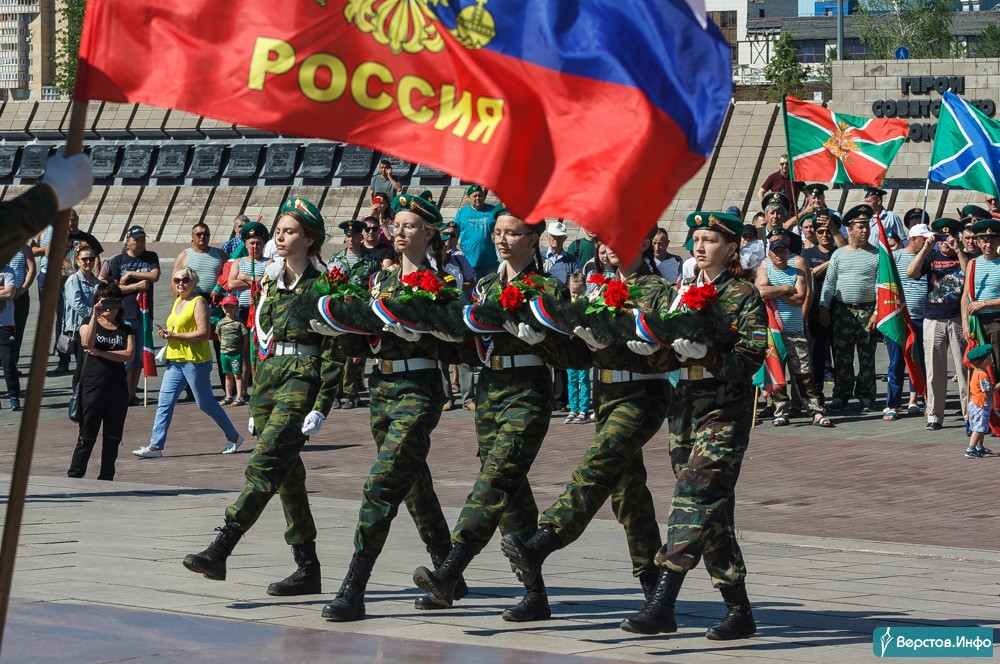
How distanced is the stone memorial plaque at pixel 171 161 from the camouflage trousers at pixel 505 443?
85.3 feet

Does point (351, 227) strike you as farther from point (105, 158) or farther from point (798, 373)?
point (105, 158)

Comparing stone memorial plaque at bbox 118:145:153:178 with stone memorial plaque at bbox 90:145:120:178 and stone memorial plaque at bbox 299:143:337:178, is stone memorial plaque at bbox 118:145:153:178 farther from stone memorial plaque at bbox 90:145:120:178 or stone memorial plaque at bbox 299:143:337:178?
stone memorial plaque at bbox 299:143:337:178

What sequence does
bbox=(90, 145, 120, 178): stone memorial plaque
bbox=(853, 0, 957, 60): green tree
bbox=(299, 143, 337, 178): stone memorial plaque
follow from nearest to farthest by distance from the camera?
1. bbox=(299, 143, 337, 178): stone memorial plaque
2. bbox=(90, 145, 120, 178): stone memorial plaque
3. bbox=(853, 0, 957, 60): green tree

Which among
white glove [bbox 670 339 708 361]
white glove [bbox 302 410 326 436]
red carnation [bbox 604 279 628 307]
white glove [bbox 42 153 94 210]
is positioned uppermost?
white glove [bbox 42 153 94 210]

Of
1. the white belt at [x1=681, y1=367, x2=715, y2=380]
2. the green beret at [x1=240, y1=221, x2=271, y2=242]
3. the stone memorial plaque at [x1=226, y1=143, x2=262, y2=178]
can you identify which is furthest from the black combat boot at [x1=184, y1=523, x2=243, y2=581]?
the stone memorial plaque at [x1=226, y1=143, x2=262, y2=178]

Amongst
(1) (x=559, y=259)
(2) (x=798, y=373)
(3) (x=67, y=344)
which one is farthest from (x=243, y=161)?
(2) (x=798, y=373)

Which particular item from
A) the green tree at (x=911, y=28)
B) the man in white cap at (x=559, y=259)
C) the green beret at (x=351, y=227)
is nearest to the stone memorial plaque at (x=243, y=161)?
the green beret at (x=351, y=227)

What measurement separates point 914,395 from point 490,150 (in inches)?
432

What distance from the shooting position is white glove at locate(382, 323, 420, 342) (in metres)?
7.84

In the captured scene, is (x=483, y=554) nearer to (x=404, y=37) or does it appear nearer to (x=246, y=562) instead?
(x=246, y=562)

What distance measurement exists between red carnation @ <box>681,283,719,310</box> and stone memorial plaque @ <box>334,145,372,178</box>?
24.1 m

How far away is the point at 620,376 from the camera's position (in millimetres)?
7684

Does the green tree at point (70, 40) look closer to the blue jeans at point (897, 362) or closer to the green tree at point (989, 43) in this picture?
the green tree at point (989, 43)

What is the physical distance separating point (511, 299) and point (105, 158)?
27550 mm
